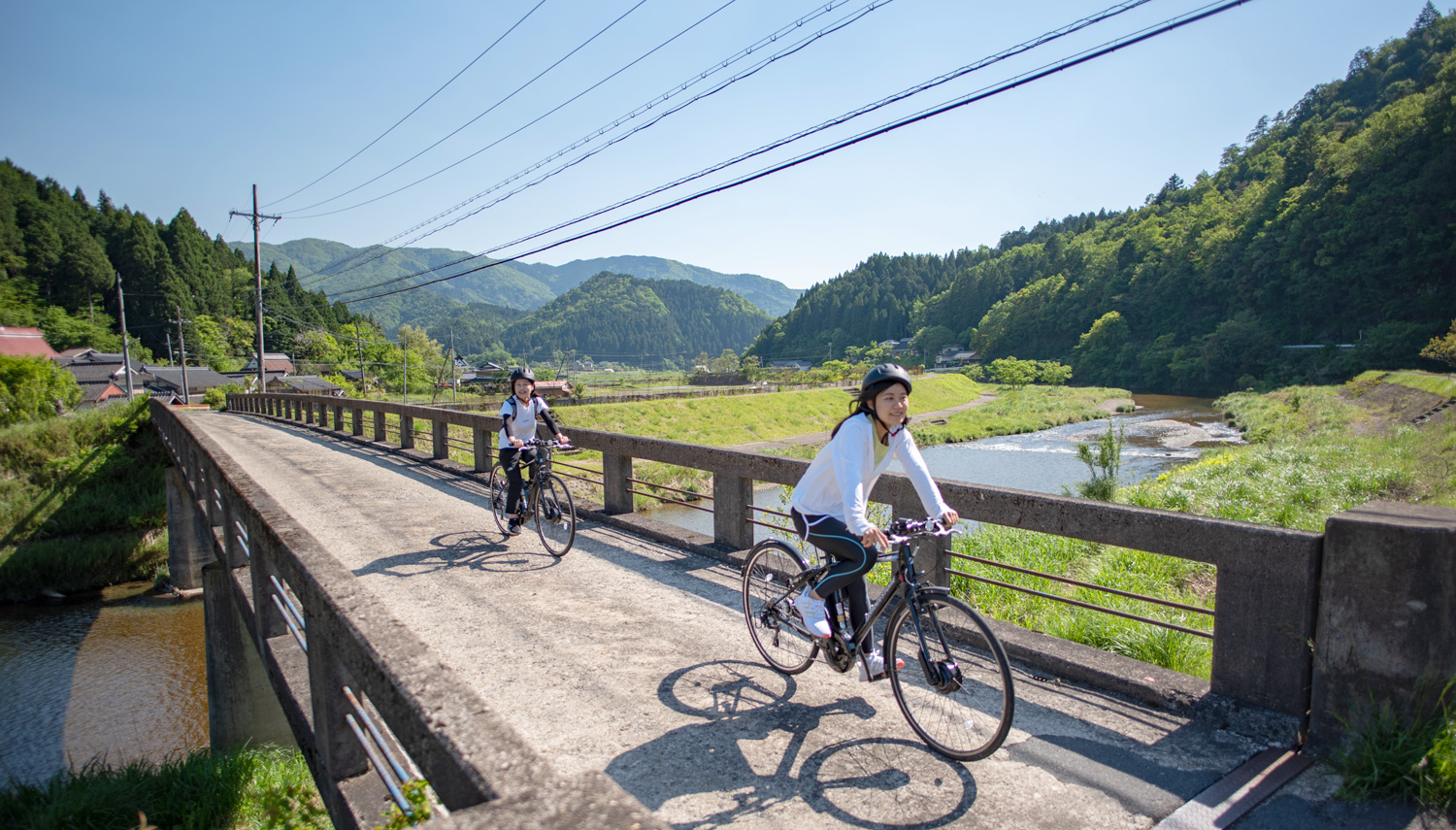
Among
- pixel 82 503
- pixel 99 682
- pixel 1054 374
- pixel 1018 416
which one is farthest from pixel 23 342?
pixel 1054 374

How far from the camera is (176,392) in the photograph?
A: 66.4m

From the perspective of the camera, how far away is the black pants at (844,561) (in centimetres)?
368

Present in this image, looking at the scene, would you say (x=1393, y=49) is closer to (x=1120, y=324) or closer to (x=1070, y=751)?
(x=1120, y=324)

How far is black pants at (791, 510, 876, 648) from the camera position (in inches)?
145

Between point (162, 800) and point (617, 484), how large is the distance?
5.15 m

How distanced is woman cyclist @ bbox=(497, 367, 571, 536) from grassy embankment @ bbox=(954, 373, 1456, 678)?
4.82 m

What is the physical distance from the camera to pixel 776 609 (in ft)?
14.4

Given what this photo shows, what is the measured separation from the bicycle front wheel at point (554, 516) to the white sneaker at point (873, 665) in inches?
171

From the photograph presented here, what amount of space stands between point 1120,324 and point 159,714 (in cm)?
11448

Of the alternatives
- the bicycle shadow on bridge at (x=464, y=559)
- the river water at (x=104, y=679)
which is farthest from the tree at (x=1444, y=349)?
the bicycle shadow on bridge at (x=464, y=559)

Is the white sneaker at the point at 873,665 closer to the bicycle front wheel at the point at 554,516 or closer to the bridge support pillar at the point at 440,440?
the bicycle front wheel at the point at 554,516

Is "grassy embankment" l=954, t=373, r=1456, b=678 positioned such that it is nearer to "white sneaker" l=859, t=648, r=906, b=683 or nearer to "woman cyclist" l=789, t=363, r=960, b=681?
"white sneaker" l=859, t=648, r=906, b=683

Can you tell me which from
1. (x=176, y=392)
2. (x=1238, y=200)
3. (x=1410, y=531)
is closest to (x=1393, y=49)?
(x=1238, y=200)

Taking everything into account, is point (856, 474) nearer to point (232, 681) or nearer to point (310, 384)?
point (232, 681)
